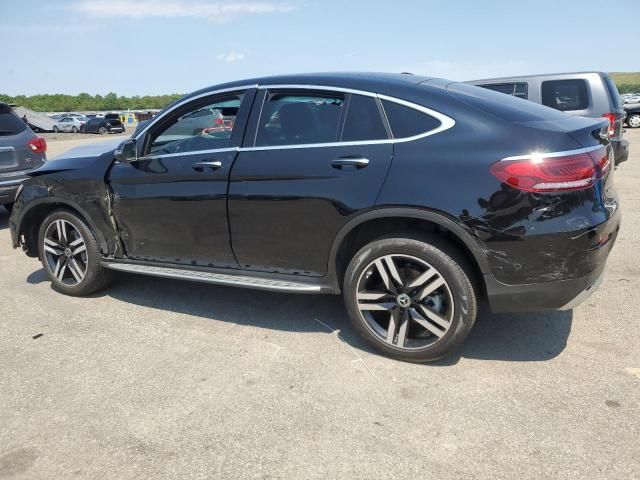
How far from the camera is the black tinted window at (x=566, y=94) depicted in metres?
8.35

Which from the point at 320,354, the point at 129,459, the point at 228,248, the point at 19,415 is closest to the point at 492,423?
the point at 320,354

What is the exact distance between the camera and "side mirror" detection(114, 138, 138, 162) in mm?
3906

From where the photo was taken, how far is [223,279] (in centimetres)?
367

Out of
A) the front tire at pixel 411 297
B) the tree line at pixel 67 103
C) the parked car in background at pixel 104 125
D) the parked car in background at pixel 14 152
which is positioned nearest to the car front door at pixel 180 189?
the front tire at pixel 411 297

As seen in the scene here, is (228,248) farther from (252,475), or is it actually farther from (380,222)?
(252,475)

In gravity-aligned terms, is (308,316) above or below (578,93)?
below

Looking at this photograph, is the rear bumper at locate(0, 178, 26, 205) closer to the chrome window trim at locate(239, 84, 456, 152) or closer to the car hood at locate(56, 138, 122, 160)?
the car hood at locate(56, 138, 122, 160)

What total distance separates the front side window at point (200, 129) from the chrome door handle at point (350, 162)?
2.88ft

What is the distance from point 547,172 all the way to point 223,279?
2.20 m

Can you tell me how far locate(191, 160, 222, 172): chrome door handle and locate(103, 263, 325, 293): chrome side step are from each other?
0.75m

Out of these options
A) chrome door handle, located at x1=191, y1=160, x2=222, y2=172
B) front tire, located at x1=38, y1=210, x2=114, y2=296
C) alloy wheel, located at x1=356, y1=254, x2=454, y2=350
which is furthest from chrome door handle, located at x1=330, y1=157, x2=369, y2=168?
front tire, located at x1=38, y1=210, x2=114, y2=296

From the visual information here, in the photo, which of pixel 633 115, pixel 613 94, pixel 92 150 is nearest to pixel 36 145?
pixel 92 150

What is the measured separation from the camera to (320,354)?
3.36 m

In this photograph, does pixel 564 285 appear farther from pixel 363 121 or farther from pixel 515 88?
pixel 515 88
